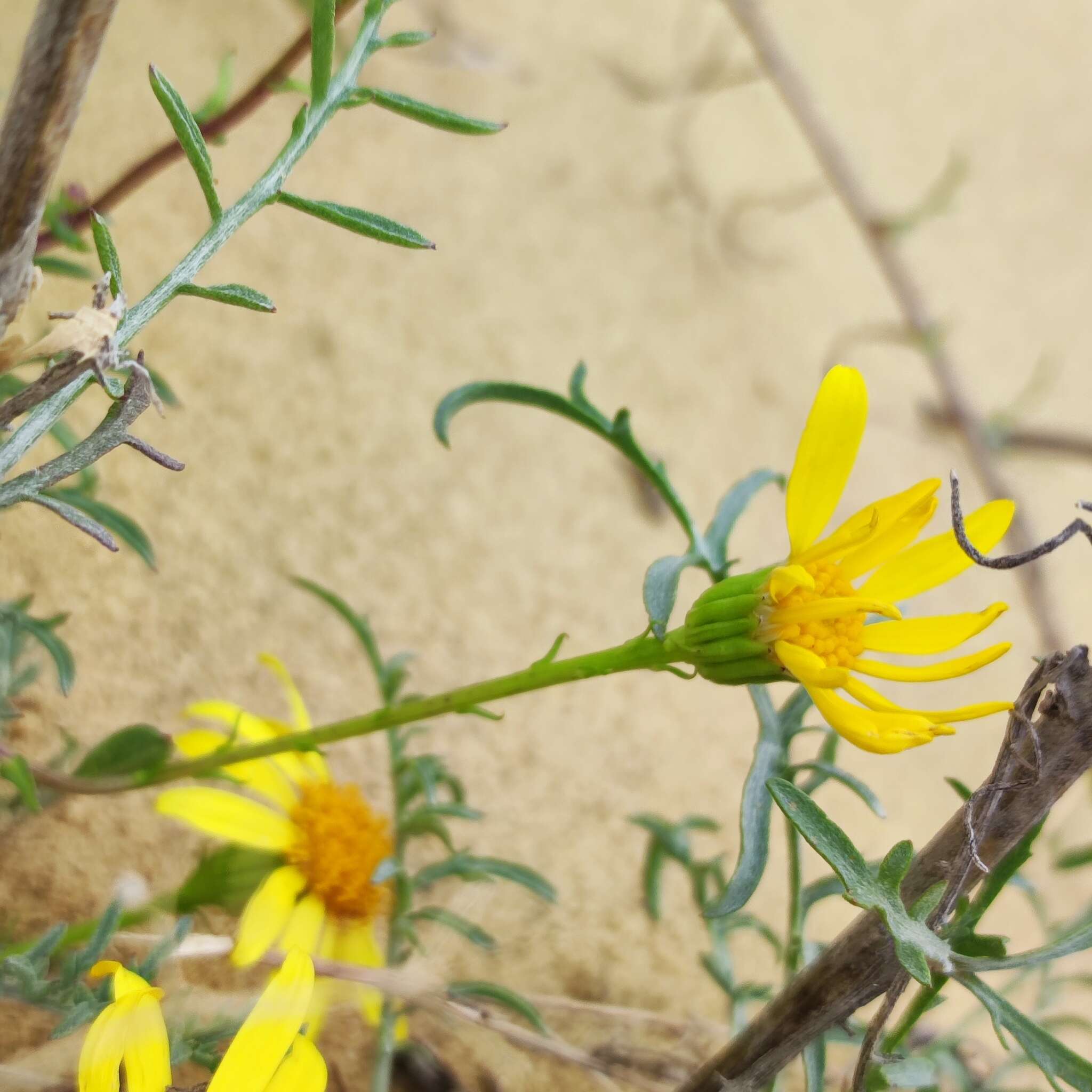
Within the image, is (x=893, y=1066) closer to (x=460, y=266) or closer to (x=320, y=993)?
(x=320, y=993)

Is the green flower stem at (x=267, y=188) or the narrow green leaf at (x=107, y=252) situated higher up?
the green flower stem at (x=267, y=188)

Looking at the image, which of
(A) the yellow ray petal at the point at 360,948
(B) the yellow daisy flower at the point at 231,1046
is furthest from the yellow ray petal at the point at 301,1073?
(A) the yellow ray petal at the point at 360,948

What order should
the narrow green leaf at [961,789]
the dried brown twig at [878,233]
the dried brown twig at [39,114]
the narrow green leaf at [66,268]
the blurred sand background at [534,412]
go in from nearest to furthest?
the dried brown twig at [39,114] → the narrow green leaf at [961,789] → the narrow green leaf at [66,268] → the blurred sand background at [534,412] → the dried brown twig at [878,233]

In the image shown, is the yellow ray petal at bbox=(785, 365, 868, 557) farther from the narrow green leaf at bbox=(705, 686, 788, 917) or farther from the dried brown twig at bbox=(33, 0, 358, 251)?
the dried brown twig at bbox=(33, 0, 358, 251)

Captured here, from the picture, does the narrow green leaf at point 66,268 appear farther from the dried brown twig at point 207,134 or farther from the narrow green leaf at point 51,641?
the narrow green leaf at point 51,641

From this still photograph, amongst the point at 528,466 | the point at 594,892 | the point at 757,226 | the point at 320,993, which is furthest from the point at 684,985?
the point at 757,226

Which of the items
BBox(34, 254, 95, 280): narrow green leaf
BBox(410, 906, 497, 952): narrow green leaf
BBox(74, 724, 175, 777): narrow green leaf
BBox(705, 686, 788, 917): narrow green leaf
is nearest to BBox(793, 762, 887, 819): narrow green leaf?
BBox(705, 686, 788, 917): narrow green leaf
